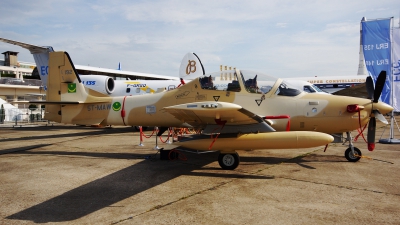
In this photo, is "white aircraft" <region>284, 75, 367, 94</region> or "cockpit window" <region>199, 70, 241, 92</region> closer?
"cockpit window" <region>199, 70, 241, 92</region>

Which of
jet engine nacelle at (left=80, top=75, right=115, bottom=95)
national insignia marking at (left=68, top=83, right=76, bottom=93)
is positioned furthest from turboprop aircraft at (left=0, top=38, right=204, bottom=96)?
national insignia marking at (left=68, top=83, right=76, bottom=93)

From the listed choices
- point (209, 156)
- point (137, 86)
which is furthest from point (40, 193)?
point (137, 86)

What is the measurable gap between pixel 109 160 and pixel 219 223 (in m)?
5.19

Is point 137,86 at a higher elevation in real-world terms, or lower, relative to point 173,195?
higher

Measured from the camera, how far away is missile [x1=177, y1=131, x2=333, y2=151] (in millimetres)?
6369

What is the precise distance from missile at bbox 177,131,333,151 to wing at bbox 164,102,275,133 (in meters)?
0.20

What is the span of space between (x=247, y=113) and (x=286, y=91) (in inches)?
75.6

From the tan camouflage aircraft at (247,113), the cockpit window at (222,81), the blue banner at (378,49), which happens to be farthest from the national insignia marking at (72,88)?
the blue banner at (378,49)

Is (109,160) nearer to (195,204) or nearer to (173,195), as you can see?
(173,195)

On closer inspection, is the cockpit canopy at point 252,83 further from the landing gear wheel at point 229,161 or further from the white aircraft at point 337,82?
the white aircraft at point 337,82

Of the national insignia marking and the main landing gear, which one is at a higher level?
the national insignia marking

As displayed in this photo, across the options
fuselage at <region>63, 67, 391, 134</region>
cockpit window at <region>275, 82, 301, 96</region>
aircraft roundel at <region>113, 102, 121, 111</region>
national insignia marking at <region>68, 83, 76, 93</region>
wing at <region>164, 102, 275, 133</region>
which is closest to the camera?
wing at <region>164, 102, 275, 133</region>

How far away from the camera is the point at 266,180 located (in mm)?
6086

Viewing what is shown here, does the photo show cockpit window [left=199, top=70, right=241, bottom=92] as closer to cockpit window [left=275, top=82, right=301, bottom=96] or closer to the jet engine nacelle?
cockpit window [left=275, top=82, right=301, bottom=96]
